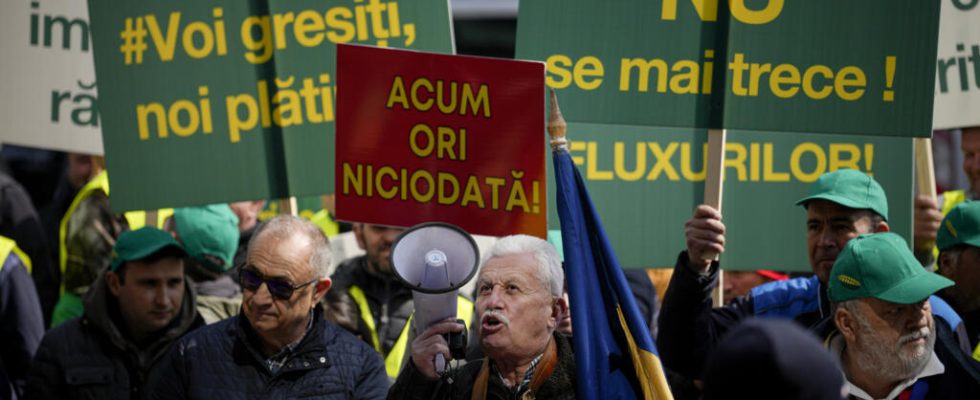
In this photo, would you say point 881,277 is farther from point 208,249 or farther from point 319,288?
point 208,249

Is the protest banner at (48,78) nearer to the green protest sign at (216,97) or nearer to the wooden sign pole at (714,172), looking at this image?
the green protest sign at (216,97)

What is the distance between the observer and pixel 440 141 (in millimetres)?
5309

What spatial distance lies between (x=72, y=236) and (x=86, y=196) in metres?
0.26

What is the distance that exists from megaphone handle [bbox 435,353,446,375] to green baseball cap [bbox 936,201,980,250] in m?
2.42

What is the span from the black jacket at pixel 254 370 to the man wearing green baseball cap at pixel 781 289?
41.1 inches

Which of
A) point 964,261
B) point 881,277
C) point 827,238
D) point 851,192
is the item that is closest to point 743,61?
point 851,192

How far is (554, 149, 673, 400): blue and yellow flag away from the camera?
4301mm

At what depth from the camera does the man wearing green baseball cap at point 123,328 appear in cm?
563

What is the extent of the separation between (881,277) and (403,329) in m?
2.26

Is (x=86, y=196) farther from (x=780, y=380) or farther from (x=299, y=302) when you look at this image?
(x=780, y=380)

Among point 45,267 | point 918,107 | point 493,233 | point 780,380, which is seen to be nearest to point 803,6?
point 918,107

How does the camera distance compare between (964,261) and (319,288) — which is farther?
(964,261)

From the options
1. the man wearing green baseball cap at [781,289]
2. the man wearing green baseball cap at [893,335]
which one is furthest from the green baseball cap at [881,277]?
the man wearing green baseball cap at [781,289]

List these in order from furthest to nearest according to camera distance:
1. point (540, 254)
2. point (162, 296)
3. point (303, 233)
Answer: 1. point (162, 296)
2. point (303, 233)
3. point (540, 254)
